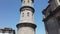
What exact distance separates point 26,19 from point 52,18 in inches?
272

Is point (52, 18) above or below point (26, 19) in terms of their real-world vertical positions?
below

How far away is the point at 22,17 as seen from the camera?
3334 centimetres

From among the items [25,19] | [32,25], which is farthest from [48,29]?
[25,19]

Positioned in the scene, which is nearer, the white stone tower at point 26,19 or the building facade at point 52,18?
the building facade at point 52,18

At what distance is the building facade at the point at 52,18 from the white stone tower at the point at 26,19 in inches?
142

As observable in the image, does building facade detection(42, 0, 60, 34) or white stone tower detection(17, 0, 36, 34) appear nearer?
building facade detection(42, 0, 60, 34)

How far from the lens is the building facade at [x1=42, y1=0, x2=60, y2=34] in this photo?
26.1m

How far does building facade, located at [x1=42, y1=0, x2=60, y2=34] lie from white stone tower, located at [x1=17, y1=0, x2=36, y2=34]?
3602 mm

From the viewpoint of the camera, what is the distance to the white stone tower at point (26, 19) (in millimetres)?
31031

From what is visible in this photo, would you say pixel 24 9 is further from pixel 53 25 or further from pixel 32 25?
pixel 53 25

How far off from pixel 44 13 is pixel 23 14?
17.3 ft

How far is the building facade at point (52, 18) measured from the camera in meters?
26.1

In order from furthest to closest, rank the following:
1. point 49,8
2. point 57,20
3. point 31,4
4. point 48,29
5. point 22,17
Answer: point 31,4, point 22,17, point 49,8, point 48,29, point 57,20

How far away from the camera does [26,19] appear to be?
106ft
